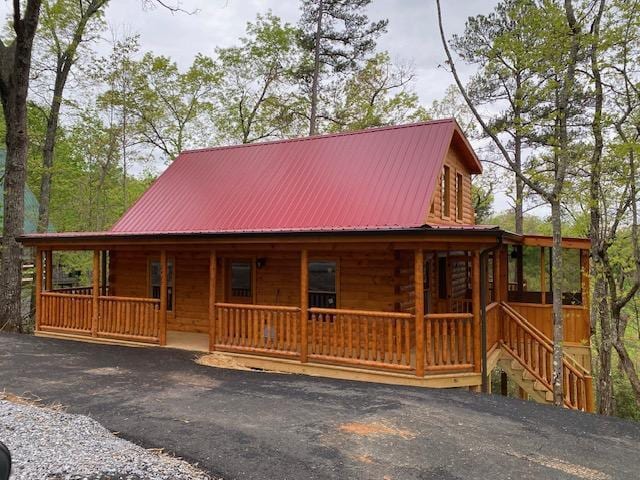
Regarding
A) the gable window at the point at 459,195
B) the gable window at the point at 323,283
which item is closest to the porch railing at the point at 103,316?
the gable window at the point at 323,283

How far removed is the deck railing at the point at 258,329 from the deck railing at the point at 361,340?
441 millimetres

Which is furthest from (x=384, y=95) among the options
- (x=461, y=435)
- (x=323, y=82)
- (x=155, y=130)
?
(x=461, y=435)

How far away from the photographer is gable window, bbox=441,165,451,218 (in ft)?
37.1

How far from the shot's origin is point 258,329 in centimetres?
866

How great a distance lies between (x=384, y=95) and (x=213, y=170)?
1344 cm

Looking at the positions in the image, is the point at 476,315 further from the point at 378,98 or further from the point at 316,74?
the point at 378,98

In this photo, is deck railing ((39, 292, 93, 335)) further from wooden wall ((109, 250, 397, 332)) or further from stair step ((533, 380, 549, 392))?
stair step ((533, 380, 549, 392))

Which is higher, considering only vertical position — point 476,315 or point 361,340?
point 476,315

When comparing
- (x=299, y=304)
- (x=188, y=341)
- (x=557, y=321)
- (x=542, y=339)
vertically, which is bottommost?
(x=188, y=341)

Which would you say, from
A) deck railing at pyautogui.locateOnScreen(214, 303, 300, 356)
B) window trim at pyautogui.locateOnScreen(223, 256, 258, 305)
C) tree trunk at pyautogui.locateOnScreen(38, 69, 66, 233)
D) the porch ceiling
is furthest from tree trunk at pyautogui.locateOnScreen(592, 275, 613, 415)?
tree trunk at pyautogui.locateOnScreen(38, 69, 66, 233)

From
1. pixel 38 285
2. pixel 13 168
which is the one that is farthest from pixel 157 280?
pixel 13 168

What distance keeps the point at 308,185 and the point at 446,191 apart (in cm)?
363

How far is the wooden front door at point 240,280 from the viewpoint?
34.5 feet

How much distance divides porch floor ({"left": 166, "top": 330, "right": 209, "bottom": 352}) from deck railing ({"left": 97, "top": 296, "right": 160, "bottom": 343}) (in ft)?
1.57
